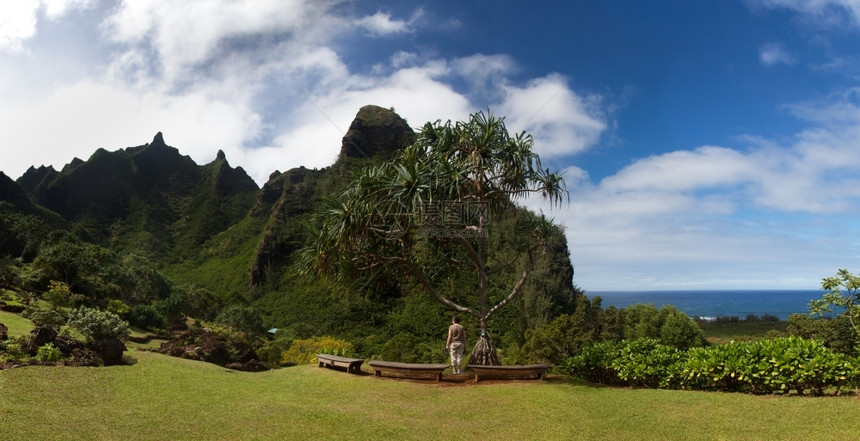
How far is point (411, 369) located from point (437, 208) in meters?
3.09

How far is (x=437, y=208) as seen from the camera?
930 centimetres

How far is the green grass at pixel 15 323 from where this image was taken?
31.4ft

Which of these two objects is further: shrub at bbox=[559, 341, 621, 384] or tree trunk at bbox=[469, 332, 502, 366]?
tree trunk at bbox=[469, 332, 502, 366]

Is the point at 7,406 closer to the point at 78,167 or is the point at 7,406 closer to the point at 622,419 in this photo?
the point at 622,419

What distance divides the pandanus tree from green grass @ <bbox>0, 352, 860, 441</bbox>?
260 cm

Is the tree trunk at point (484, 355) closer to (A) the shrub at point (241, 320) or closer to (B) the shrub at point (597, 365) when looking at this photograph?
(B) the shrub at point (597, 365)

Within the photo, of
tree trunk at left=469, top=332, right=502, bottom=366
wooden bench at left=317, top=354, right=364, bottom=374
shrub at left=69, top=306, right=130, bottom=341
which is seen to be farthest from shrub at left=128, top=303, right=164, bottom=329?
tree trunk at left=469, top=332, right=502, bottom=366

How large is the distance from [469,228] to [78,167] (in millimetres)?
86370

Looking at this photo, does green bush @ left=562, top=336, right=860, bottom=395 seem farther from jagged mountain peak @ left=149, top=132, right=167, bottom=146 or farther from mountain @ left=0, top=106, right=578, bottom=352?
jagged mountain peak @ left=149, top=132, right=167, bottom=146

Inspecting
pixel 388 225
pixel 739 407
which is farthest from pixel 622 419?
pixel 388 225

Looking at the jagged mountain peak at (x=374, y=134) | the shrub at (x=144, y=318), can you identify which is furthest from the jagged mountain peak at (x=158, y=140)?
the shrub at (x=144, y=318)

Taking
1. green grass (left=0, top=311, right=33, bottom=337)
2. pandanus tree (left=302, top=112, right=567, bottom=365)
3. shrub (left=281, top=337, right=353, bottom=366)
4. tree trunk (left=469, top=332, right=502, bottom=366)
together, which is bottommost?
shrub (left=281, top=337, right=353, bottom=366)

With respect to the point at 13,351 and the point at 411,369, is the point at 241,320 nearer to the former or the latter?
the point at 13,351

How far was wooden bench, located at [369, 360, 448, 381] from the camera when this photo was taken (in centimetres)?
905
